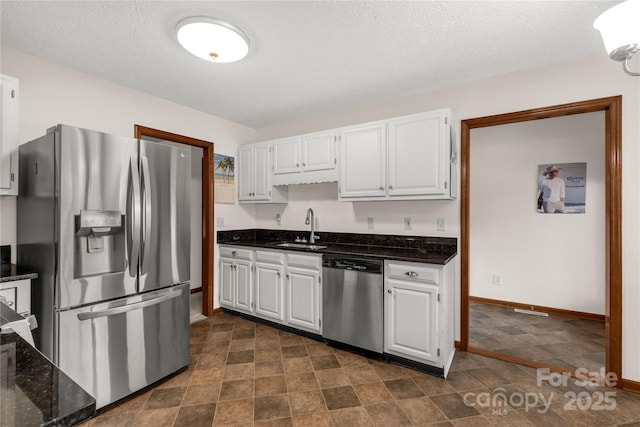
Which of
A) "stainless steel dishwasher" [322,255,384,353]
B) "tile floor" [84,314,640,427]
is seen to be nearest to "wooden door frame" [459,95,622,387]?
"tile floor" [84,314,640,427]

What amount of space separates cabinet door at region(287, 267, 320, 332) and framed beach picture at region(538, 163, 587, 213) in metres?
3.05

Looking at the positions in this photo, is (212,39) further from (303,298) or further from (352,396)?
(352,396)

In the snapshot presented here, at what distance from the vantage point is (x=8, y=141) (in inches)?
72.8

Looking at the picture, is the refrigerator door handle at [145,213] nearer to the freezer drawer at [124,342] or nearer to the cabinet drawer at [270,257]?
the freezer drawer at [124,342]

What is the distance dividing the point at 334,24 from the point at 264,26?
17.9 inches

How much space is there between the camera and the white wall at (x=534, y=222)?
11.0ft

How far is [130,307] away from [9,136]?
1.35 metres

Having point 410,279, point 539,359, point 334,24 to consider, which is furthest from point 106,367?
point 539,359

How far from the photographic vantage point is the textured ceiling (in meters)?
1.72

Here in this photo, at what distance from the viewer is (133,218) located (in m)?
1.98

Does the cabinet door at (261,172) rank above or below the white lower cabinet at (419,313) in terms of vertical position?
above

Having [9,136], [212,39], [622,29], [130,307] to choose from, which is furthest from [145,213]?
[622,29]

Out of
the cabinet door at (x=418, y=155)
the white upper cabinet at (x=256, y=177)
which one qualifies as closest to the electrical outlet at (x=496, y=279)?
the cabinet door at (x=418, y=155)

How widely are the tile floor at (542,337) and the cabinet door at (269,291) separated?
6.54 ft
